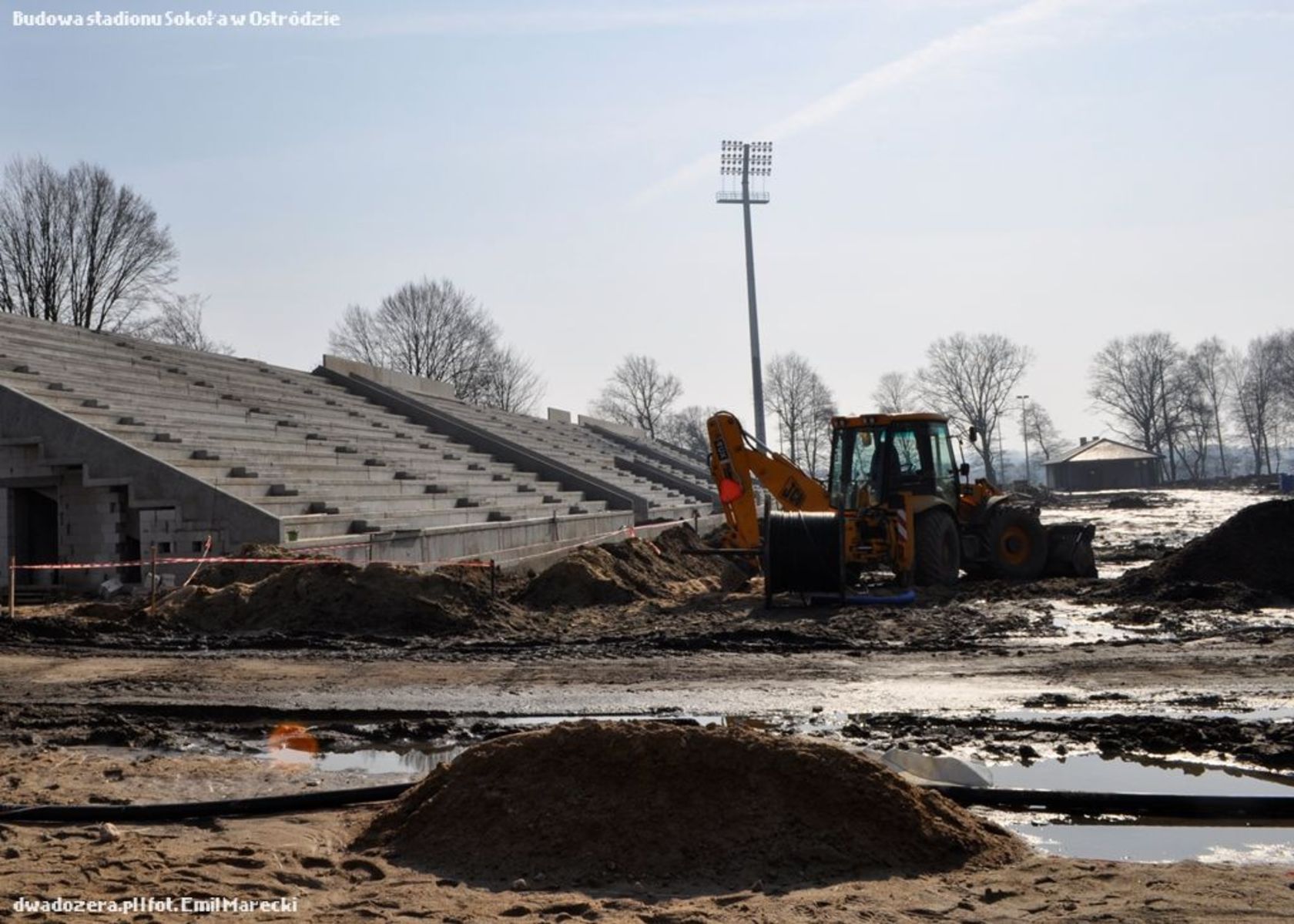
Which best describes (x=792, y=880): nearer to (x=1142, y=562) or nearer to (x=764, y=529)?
(x=764, y=529)

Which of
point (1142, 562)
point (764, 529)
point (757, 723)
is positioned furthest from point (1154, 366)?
point (757, 723)

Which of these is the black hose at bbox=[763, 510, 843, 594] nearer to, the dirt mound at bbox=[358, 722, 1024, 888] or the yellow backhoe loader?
the yellow backhoe loader

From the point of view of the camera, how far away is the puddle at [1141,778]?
7734 millimetres

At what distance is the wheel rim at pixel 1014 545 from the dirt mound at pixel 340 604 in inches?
331

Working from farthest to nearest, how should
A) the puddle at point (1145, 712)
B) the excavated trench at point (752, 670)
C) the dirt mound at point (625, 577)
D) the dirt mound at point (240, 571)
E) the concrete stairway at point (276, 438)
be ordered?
the concrete stairway at point (276, 438)
the dirt mound at point (625, 577)
the dirt mound at point (240, 571)
the puddle at point (1145, 712)
the excavated trench at point (752, 670)

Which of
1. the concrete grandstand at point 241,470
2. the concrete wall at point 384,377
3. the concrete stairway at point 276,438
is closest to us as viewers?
the concrete grandstand at point 241,470

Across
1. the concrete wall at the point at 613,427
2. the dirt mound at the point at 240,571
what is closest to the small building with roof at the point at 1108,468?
the concrete wall at the point at 613,427

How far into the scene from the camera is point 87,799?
7422mm

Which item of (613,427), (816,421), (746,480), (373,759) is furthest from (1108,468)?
(373,759)

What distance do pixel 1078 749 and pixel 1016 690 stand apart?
7.58 ft

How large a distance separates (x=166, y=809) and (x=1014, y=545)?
636 inches

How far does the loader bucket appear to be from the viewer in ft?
68.5

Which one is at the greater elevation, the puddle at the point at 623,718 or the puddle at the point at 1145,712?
the puddle at the point at 623,718

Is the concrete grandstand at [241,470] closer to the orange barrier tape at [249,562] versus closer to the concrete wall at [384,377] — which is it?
the orange barrier tape at [249,562]
